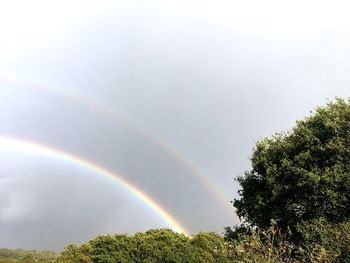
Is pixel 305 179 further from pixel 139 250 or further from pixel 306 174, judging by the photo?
pixel 139 250

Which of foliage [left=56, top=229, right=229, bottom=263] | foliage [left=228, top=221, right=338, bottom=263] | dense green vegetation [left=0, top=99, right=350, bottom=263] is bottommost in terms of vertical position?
foliage [left=228, top=221, right=338, bottom=263]

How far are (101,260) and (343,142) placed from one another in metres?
47.0

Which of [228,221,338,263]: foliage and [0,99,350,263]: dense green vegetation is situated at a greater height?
[0,99,350,263]: dense green vegetation

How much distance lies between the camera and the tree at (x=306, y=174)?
21172 millimetres

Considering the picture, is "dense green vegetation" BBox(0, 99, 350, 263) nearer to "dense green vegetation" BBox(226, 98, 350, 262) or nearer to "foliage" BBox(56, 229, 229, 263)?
"dense green vegetation" BBox(226, 98, 350, 262)

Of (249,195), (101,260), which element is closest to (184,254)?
(101,260)

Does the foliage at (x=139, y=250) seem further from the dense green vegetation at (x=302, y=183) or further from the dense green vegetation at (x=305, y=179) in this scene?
the dense green vegetation at (x=305, y=179)

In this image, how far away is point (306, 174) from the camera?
71.3 ft

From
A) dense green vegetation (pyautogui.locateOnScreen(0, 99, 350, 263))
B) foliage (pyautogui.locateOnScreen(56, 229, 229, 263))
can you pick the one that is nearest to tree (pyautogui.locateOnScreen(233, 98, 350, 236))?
dense green vegetation (pyautogui.locateOnScreen(0, 99, 350, 263))

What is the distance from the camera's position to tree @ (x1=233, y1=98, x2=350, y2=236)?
21172mm

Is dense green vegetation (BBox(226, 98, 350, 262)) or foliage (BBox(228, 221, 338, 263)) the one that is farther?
dense green vegetation (BBox(226, 98, 350, 262))

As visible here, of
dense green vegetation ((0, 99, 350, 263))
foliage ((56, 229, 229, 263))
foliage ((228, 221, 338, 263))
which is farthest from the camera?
foliage ((56, 229, 229, 263))

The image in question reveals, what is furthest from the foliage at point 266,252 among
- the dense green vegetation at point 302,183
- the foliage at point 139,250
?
the foliage at point 139,250

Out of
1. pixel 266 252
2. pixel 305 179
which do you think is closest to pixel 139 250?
pixel 305 179
